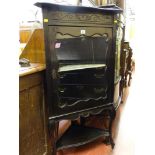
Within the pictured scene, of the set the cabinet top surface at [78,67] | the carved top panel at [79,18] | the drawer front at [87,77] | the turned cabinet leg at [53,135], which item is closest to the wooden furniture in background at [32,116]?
the turned cabinet leg at [53,135]

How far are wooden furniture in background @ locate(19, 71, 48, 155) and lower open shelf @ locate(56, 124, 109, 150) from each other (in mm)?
321

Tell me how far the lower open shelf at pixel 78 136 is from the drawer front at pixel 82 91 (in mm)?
481

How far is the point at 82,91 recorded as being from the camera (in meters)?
2.15

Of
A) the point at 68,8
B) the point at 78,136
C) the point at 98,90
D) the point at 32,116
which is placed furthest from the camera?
the point at 78,136

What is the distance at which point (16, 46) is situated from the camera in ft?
3.30

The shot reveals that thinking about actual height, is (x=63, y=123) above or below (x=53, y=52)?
below

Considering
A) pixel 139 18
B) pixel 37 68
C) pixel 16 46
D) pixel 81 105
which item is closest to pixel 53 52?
pixel 37 68

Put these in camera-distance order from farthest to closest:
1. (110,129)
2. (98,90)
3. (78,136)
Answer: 1. (110,129)
2. (78,136)
3. (98,90)

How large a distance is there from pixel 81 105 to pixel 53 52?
59 centimetres

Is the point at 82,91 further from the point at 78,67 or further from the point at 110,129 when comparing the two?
the point at 110,129

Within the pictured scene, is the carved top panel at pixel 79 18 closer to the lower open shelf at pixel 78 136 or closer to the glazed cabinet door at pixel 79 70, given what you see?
the glazed cabinet door at pixel 79 70

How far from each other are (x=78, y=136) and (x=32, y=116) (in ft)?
2.83

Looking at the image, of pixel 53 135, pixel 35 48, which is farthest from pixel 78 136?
pixel 35 48

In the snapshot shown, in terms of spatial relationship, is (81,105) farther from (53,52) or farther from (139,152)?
(139,152)
